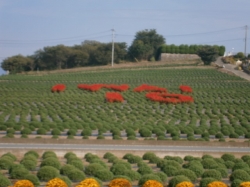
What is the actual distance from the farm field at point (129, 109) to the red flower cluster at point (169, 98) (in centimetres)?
63

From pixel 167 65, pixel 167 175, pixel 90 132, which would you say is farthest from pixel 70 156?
pixel 167 65

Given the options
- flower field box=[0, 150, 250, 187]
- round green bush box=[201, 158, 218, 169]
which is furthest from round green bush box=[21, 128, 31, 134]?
round green bush box=[201, 158, 218, 169]

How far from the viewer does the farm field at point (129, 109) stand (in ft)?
135

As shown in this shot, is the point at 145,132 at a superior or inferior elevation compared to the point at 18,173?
inferior

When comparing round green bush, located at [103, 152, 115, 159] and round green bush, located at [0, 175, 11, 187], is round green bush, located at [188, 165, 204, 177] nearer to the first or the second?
round green bush, located at [103, 152, 115, 159]

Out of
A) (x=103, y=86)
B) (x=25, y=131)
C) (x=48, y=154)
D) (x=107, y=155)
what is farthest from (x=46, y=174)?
(x=103, y=86)

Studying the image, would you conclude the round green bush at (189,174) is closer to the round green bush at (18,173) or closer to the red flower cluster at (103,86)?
the round green bush at (18,173)

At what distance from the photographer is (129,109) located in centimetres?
5681

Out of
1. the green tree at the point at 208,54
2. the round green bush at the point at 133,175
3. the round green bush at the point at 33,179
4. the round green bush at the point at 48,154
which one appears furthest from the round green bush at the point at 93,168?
the green tree at the point at 208,54

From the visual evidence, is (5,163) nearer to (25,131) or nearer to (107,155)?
(107,155)

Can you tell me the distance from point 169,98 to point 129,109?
668 cm

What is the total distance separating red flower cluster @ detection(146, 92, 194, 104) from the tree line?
5225 cm

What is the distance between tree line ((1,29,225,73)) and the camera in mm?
A: 118062

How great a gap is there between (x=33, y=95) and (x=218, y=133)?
30.8 metres
